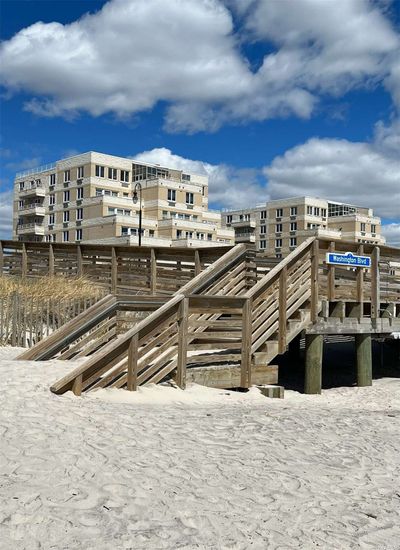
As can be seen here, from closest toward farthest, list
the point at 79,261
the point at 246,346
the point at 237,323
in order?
the point at 246,346, the point at 237,323, the point at 79,261

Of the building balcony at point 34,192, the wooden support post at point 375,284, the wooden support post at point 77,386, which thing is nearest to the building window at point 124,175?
the building balcony at point 34,192

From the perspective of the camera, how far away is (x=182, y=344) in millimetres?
8805

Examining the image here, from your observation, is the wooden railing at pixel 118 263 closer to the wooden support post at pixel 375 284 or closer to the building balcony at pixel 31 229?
the wooden support post at pixel 375 284

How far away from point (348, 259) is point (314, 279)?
99 centimetres

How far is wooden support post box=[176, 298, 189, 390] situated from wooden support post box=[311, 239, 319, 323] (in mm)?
3220

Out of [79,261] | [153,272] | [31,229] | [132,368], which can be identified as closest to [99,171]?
[31,229]

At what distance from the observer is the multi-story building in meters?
63.5

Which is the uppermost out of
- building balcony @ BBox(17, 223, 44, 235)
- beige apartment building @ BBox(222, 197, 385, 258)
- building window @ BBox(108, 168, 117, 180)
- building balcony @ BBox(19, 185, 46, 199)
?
building window @ BBox(108, 168, 117, 180)

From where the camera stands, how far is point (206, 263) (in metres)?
14.5

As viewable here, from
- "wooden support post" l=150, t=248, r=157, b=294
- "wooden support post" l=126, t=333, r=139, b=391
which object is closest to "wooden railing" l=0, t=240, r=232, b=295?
"wooden support post" l=150, t=248, r=157, b=294

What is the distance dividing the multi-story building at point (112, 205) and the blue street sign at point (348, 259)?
47.0 metres

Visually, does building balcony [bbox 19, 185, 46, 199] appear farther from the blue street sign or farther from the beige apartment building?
the blue street sign

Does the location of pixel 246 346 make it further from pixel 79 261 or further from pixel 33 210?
pixel 33 210

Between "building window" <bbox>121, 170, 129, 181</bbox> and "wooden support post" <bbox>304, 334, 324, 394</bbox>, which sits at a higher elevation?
"building window" <bbox>121, 170, 129, 181</bbox>
